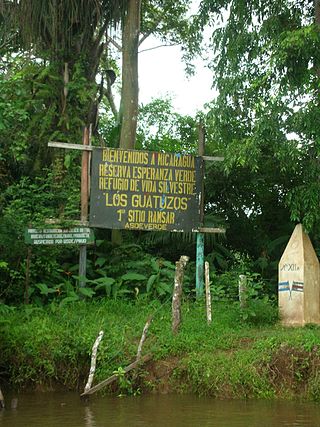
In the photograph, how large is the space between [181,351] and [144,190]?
3.86 metres

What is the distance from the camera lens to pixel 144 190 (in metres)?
13.5

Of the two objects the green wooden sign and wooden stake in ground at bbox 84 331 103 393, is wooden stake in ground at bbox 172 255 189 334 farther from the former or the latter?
the green wooden sign

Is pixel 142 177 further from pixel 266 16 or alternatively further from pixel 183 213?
pixel 266 16

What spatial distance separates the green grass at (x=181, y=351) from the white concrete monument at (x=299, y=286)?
0.30 metres

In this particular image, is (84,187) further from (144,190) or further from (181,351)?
(181,351)

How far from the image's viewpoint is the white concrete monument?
11.7 meters

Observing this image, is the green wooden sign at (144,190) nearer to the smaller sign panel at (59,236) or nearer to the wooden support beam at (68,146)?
the wooden support beam at (68,146)

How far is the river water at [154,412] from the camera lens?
8328 mm

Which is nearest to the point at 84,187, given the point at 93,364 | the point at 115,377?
the point at 115,377

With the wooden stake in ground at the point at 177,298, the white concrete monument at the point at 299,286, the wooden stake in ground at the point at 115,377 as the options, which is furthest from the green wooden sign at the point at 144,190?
the wooden stake in ground at the point at 115,377

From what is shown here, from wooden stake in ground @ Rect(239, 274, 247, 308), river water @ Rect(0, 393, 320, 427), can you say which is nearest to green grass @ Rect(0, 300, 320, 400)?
wooden stake in ground @ Rect(239, 274, 247, 308)

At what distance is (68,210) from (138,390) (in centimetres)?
439

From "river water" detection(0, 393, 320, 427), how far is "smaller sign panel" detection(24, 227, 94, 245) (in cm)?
314

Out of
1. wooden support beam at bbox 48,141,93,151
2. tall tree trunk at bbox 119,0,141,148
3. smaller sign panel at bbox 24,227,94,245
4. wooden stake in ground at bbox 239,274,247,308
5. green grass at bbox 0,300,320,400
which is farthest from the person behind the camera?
tall tree trunk at bbox 119,0,141,148
